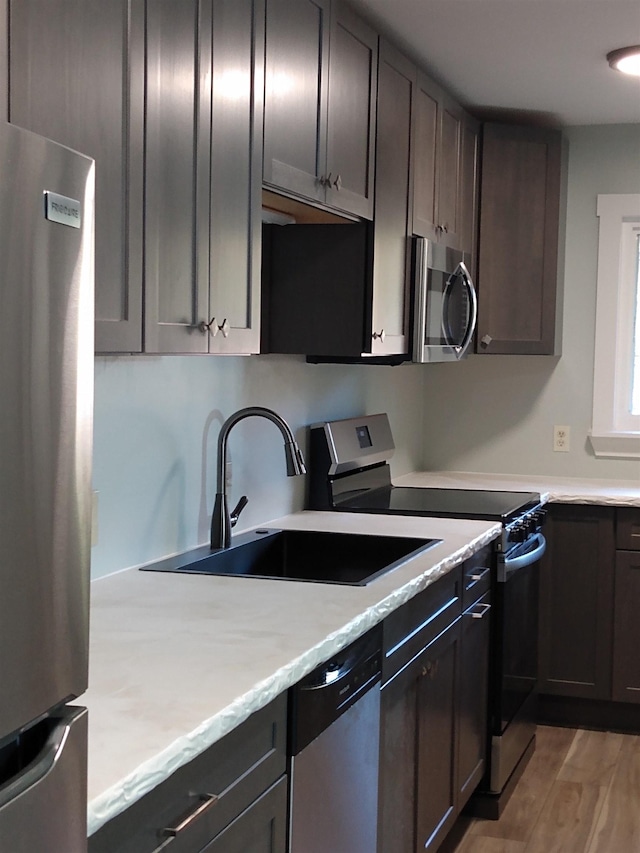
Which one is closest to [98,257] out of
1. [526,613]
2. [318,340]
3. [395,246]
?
[318,340]

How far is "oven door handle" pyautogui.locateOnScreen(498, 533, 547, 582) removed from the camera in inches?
126

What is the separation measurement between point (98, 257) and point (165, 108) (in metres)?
0.35

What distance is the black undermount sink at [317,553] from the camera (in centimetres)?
275

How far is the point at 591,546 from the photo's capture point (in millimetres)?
3912

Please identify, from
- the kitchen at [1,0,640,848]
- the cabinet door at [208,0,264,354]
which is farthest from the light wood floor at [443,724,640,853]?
the cabinet door at [208,0,264,354]

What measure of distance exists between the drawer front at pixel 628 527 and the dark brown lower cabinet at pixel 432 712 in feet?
3.05

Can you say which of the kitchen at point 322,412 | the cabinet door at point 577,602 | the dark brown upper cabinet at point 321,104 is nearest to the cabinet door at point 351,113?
the dark brown upper cabinet at point 321,104

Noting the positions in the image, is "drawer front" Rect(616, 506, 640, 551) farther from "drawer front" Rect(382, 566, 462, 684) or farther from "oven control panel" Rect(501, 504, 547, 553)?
"drawer front" Rect(382, 566, 462, 684)

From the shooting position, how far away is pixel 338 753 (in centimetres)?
189

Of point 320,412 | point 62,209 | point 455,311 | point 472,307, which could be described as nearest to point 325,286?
point 320,412

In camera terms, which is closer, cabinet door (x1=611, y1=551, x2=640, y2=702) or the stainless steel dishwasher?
the stainless steel dishwasher

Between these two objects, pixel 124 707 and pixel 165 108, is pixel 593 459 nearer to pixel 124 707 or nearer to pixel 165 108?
pixel 165 108

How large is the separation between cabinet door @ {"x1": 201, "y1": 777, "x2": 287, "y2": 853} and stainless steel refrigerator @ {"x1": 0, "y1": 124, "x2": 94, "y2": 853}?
0.57 meters

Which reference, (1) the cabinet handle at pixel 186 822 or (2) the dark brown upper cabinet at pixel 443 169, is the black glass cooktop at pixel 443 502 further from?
(1) the cabinet handle at pixel 186 822
